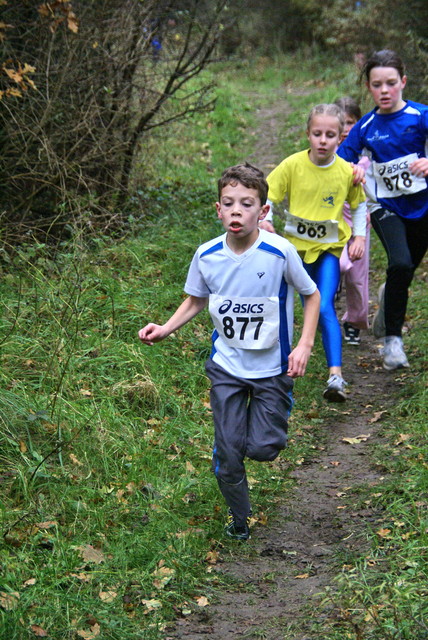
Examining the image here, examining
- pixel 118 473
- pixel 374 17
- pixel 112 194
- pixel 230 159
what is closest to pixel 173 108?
pixel 112 194

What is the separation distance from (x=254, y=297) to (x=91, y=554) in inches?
55.7

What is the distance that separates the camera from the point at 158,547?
13.0ft

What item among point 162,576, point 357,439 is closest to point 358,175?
point 357,439

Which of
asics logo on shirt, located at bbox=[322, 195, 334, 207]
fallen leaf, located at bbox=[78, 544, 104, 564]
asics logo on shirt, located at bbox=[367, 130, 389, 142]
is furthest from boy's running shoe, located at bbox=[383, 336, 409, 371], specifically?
fallen leaf, located at bbox=[78, 544, 104, 564]

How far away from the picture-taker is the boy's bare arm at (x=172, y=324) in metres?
3.98

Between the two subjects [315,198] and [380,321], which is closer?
[315,198]

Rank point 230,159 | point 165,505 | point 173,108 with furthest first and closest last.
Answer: point 230,159 < point 173,108 < point 165,505

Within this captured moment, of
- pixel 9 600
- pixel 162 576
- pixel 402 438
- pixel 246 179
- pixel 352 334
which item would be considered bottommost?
pixel 352 334

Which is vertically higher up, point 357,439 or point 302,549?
point 302,549

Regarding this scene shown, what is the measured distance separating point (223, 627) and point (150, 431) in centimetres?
194

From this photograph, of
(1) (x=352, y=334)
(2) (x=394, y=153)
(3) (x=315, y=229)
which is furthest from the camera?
(1) (x=352, y=334)

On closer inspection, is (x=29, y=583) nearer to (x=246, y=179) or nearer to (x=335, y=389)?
(x=246, y=179)

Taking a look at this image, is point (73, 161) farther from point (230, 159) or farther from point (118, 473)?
point (230, 159)

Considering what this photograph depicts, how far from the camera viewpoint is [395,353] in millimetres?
6652
